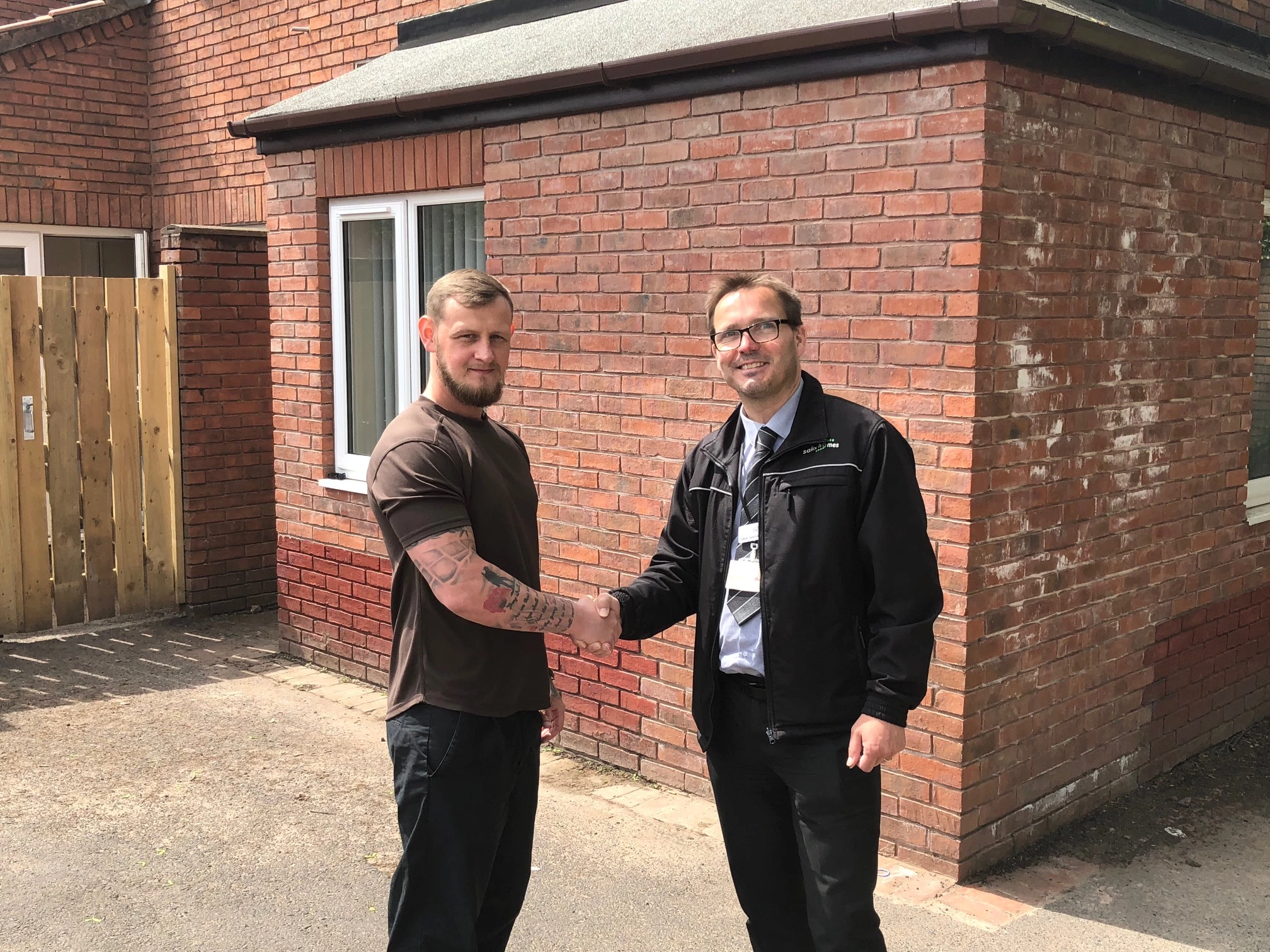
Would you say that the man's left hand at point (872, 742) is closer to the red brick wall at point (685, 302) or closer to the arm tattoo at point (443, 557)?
the arm tattoo at point (443, 557)

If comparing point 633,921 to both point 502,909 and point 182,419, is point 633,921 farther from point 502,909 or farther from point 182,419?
point 182,419

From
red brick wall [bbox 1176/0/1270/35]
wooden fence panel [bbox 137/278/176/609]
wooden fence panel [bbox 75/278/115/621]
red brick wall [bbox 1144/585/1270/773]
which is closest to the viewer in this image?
red brick wall [bbox 1144/585/1270/773]

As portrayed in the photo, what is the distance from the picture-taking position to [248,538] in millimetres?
8289

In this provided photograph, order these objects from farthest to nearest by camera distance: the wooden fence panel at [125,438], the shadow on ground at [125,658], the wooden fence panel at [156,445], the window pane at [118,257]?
1. the window pane at [118,257]
2. the wooden fence panel at [156,445]
3. the wooden fence panel at [125,438]
4. the shadow on ground at [125,658]

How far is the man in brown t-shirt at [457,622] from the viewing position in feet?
9.53

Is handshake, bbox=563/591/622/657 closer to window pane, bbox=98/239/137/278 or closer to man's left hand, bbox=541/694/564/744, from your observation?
man's left hand, bbox=541/694/564/744

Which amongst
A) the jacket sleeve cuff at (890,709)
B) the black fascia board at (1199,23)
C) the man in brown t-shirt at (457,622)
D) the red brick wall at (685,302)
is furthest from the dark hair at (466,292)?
the black fascia board at (1199,23)

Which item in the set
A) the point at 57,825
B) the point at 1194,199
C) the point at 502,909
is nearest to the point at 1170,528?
the point at 1194,199

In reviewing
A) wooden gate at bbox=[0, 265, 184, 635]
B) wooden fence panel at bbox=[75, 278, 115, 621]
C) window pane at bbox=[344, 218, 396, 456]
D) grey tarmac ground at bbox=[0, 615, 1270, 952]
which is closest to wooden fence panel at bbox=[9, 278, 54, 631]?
wooden gate at bbox=[0, 265, 184, 635]

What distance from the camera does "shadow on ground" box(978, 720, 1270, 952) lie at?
13.5ft

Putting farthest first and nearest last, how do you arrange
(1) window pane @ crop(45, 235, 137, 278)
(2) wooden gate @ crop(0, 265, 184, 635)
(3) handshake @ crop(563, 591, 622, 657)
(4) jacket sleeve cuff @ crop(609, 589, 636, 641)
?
(1) window pane @ crop(45, 235, 137, 278) < (2) wooden gate @ crop(0, 265, 184, 635) < (4) jacket sleeve cuff @ crop(609, 589, 636, 641) < (3) handshake @ crop(563, 591, 622, 657)

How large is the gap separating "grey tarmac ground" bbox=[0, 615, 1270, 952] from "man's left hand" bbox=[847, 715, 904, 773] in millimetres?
1404

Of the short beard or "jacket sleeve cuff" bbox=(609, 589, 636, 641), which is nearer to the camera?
the short beard

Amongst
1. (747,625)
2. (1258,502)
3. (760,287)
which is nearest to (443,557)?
(747,625)
